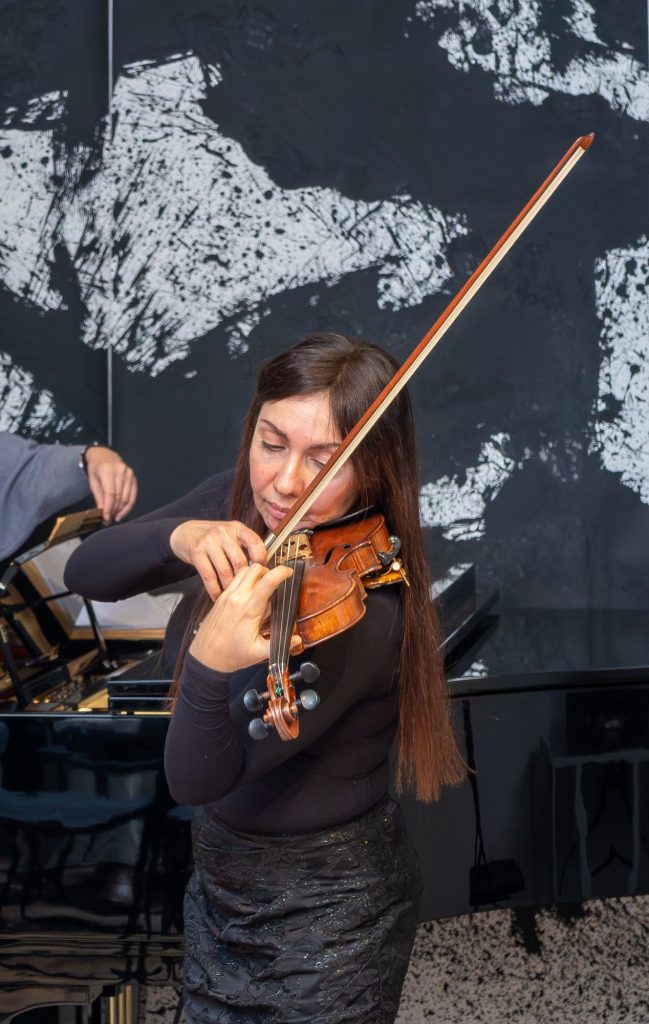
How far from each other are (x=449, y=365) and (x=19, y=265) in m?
1.27

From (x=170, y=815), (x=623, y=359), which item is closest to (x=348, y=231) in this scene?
(x=623, y=359)

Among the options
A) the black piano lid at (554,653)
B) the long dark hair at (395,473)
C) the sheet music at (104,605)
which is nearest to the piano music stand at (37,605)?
the sheet music at (104,605)

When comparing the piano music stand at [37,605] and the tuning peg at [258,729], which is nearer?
the tuning peg at [258,729]

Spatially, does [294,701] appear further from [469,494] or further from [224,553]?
[469,494]

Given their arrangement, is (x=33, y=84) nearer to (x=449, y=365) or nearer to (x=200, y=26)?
(x=200, y=26)

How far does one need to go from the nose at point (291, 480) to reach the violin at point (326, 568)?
42 mm

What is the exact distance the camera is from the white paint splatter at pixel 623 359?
3.32 m

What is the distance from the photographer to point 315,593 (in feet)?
3.72

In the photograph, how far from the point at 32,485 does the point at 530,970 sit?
1851 millimetres

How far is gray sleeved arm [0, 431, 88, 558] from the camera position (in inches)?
80.0

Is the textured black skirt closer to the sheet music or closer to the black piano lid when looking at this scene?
the black piano lid

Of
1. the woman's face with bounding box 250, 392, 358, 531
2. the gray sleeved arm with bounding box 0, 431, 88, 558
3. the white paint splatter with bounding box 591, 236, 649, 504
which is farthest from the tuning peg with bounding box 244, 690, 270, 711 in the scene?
the white paint splatter with bounding box 591, 236, 649, 504

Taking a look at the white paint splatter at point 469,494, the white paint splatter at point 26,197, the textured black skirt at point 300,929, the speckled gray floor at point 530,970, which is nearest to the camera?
the textured black skirt at point 300,929

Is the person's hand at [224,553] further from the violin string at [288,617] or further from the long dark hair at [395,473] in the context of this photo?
the long dark hair at [395,473]
